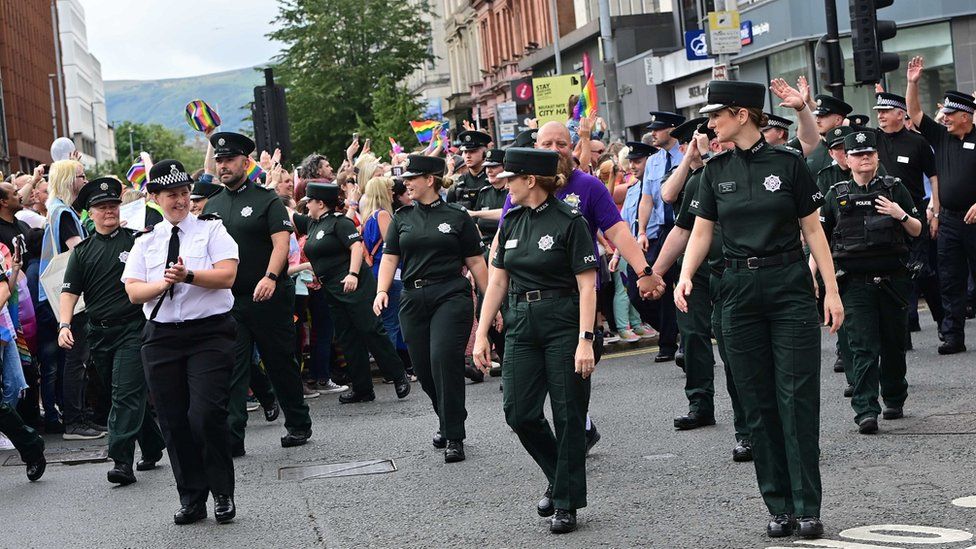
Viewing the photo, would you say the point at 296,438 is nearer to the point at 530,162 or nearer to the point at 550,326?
the point at 550,326

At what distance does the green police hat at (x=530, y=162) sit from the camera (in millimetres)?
7285

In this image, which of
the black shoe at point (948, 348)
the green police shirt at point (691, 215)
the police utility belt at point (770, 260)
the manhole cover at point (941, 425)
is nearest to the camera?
the police utility belt at point (770, 260)

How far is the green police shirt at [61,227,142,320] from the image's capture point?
378 inches

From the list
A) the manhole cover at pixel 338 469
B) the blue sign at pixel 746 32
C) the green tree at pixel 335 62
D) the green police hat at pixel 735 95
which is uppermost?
the green tree at pixel 335 62

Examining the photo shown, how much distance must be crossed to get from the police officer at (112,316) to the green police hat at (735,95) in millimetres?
4424

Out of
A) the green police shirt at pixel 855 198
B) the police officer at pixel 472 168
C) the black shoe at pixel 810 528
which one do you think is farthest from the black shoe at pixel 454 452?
the police officer at pixel 472 168

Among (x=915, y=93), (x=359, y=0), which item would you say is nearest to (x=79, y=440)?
(x=915, y=93)

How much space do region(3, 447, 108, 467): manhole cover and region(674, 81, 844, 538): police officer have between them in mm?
5849

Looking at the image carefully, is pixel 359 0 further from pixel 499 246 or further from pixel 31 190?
pixel 499 246

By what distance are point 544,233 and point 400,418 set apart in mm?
4818

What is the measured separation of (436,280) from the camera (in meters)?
9.83

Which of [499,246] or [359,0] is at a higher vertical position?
[359,0]

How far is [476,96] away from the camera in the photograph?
72.3 meters

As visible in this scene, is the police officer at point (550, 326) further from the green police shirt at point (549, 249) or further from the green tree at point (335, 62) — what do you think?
the green tree at point (335, 62)
